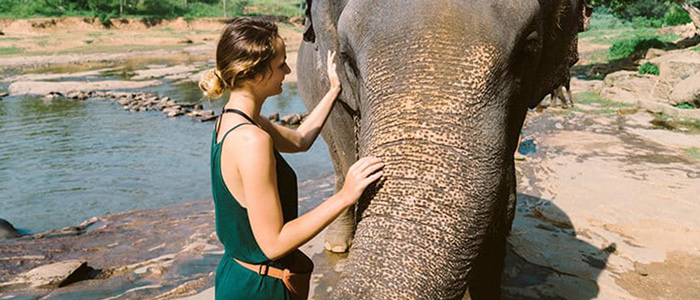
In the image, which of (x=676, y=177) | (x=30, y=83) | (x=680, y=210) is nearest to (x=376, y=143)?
(x=680, y=210)

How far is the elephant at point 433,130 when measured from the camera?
5.75 feet

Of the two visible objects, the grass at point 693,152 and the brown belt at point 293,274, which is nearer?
the brown belt at point 293,274

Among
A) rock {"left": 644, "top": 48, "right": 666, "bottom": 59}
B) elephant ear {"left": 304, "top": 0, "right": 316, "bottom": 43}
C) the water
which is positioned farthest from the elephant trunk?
rock {"left": 644, "top": 48, "right": 666, "bottom": 59}

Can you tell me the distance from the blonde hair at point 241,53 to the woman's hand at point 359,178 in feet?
1.56

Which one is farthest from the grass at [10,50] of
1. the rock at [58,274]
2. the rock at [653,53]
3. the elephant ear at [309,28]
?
the elephant ear at [309,28]

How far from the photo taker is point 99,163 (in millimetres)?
9203

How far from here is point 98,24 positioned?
43.5m

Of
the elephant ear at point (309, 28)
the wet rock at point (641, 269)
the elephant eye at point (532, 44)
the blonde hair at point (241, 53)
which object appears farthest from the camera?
the wet rock at point (641, 269)

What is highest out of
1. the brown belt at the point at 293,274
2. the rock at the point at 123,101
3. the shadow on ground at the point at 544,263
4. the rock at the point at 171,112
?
the brown belt at the point at 293,274

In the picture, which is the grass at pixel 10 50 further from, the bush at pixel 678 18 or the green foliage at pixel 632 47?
the bush at pixel 678 18

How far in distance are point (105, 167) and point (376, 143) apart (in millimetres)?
8023

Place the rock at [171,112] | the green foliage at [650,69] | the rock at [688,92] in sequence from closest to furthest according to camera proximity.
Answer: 1. the rock at [688,92]
2. the rock at [171,112]
3. the green foliage at [650,69]

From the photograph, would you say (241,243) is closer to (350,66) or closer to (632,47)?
(350,66)

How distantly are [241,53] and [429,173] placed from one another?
2.43 feet
